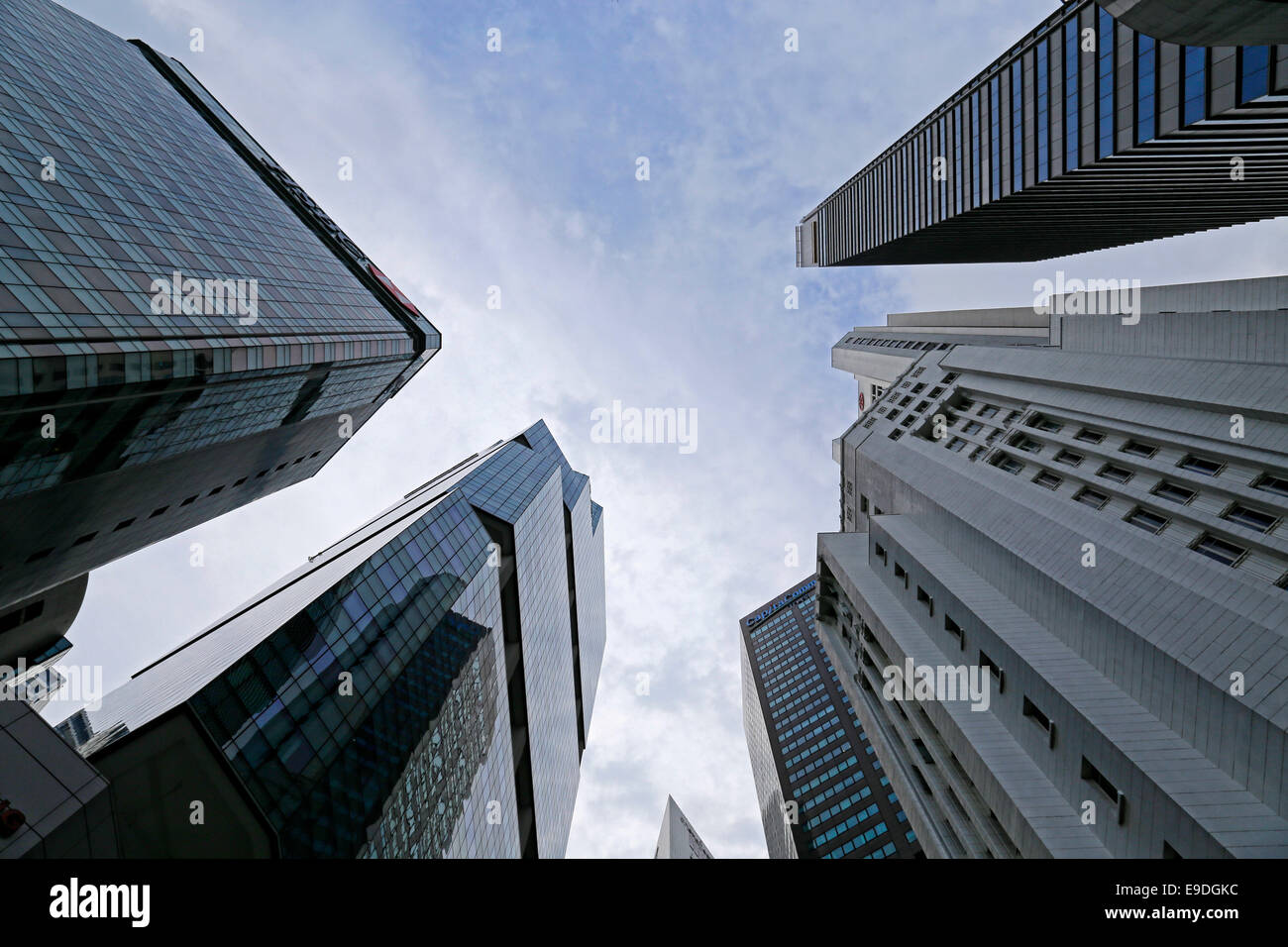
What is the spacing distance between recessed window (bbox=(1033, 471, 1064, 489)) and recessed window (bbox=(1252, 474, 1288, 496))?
9237mm

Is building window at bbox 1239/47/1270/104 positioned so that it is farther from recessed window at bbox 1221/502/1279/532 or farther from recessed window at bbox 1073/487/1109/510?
recessed window at bbox 1221/502/1279/532

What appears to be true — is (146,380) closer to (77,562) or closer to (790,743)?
(77,562)

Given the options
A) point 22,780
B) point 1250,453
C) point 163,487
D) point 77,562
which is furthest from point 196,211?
point 1250,453

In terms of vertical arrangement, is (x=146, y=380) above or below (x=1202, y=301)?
below

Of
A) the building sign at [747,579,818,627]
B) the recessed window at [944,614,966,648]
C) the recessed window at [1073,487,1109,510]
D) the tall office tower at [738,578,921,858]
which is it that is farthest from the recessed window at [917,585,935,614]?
the building sign at [747,579,818,627]

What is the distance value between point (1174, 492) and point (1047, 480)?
22.8ft

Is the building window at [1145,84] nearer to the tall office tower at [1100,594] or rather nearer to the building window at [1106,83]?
the building window at [1106,83]

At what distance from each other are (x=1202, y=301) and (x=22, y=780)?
5297 centimetres

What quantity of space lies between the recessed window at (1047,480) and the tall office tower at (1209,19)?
2044 centimetres

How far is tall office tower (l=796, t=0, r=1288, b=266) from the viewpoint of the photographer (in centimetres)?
3147

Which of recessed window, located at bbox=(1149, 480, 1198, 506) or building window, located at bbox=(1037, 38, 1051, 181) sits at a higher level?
building window, located at bbox=(1037, 38, 1051, 181)

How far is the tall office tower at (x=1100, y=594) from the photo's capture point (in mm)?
18438

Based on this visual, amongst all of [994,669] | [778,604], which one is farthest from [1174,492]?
[778,604]
